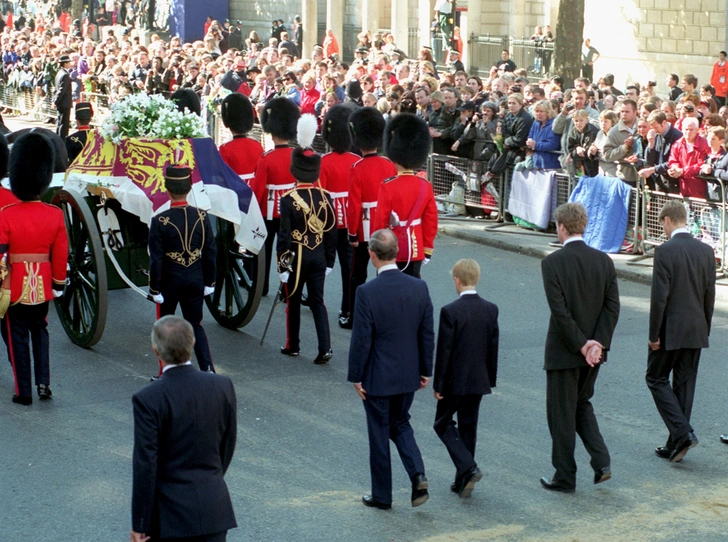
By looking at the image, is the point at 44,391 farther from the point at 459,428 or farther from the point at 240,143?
the point at 240,143

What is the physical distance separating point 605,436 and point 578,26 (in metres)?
15.4

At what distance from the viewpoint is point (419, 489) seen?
21.0 ft

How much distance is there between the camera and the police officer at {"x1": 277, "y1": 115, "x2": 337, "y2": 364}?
9.12 metres

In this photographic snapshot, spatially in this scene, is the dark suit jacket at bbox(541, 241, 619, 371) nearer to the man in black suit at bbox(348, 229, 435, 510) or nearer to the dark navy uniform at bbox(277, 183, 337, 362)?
the man in black suit at bbox(348, 229, 435, 510)

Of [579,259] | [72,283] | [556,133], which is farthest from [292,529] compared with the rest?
[556,133]

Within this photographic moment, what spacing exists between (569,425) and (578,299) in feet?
2.26

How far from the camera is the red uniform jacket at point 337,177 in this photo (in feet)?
34.5

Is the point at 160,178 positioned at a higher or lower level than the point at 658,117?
lower

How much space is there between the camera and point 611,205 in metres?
13.1

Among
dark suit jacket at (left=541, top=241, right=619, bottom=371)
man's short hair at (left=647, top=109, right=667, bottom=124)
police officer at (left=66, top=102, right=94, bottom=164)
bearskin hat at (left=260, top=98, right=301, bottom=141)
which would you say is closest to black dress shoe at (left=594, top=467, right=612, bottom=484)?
dark suit jacket at (left=541, top=241, right=619, bottom=371)

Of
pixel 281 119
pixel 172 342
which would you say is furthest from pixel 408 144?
pixel 172 342

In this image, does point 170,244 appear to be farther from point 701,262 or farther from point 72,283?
point 701,262

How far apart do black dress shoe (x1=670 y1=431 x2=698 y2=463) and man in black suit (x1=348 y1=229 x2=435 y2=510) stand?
1.68 metres

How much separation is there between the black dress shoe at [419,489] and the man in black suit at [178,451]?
5.38 feet
